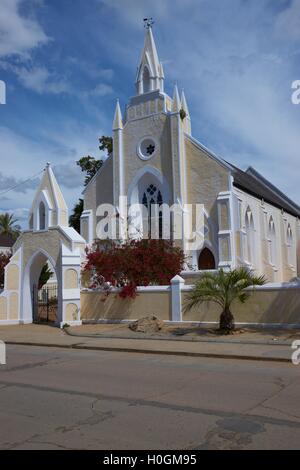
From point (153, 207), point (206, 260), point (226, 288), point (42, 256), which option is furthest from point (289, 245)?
point (226, 288)

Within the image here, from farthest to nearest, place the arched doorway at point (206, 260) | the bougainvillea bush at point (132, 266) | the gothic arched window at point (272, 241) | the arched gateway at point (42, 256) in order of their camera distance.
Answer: the gothic arched window at point (272, 241), the arched doorway at point (206, 260), the arched gateway at point (42, 256), the bougainvillea bush at point (132, 266)

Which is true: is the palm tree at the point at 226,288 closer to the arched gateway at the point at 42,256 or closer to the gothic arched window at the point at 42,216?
the arched gateway at the point at 42,256

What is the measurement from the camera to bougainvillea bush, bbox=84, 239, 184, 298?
20547 millimetres

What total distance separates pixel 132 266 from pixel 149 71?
14580 mm

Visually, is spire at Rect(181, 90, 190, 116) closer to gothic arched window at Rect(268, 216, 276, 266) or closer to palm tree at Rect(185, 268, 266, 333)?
gothic arched window at Rect(268, 216, 276, 266)

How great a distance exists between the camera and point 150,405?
285 inches

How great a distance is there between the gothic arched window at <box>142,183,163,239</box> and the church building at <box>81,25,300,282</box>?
0.06m

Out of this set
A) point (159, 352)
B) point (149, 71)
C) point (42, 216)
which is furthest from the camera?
point (149, 71)

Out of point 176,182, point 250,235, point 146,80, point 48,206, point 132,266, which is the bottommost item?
point 132,266

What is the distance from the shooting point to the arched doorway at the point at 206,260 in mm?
26594

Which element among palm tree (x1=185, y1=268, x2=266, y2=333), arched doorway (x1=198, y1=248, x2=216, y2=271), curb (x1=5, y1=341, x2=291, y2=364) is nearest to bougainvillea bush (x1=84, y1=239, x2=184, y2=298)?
palm tree (x1=185, y1=268, x2=266, y2=333)

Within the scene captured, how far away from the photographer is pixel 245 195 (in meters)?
28.3

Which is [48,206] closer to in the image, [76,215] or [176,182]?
[176,182]

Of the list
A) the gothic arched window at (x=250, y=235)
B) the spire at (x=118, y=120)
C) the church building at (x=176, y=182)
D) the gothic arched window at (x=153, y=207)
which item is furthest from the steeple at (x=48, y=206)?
the gothic arched window at (x=250, y=235)
